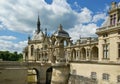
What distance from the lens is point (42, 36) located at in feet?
233

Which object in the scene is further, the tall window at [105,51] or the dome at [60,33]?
the dome at [60,33]

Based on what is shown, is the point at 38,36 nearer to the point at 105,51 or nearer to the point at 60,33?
the point at 60,33

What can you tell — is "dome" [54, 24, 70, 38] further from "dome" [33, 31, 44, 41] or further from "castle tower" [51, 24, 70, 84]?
"dome" [33, 31, 44, 41]

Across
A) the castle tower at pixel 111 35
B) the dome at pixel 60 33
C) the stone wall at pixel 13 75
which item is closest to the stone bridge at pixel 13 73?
the stone wall at pixel 13 75

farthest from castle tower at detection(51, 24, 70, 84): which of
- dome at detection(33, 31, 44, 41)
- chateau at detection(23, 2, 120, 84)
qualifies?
dome at detection(33, 31, 44, 41)

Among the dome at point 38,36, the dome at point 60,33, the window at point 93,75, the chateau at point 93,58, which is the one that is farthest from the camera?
the dome at point 38,36

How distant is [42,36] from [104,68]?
43331 mm

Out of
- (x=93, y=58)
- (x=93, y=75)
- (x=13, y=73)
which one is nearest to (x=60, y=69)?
(x=93, y=58)

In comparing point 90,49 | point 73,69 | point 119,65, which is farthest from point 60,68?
point 119,65

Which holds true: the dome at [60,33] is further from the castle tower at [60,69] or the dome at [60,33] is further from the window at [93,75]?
the window at [93,75]

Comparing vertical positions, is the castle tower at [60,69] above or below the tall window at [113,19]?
below

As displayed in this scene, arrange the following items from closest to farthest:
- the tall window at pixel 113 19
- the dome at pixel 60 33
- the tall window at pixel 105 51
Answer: the tall window at pixel 105 51 < the tall window at pixel 113 19 < the dome at pixel 60 33

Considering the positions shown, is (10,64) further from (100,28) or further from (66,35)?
(100,28)

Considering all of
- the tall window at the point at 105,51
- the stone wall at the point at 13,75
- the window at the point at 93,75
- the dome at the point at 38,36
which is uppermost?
the dome at the point at 38,36
